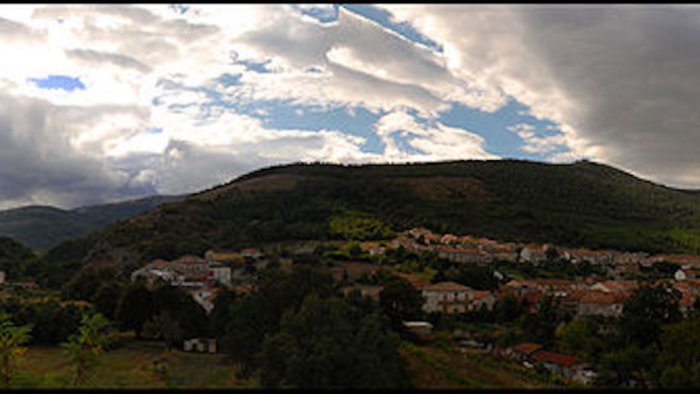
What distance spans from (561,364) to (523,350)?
3745mm

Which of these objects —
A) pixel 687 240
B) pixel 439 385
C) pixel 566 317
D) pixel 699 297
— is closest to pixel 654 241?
pixel 687 240

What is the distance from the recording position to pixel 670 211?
150750 mm

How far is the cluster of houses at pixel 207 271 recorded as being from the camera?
69.1 m

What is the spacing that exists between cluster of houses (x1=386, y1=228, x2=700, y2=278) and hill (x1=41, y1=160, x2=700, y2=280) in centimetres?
648

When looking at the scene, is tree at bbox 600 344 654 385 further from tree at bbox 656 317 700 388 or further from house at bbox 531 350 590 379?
house at bbox 531 350 590 379

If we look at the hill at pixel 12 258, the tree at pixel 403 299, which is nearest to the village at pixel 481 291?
the tree at pixel 403 299

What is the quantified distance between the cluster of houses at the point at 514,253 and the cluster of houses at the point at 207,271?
1889cm

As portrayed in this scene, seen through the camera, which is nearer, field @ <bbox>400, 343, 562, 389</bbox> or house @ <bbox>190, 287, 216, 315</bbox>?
field @ <bbox>400, 343, 562, 389</bbox>

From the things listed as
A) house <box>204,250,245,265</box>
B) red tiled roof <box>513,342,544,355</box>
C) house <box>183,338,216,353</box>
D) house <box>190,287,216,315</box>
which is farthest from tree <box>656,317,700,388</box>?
house <box>204,250,245,265</box>

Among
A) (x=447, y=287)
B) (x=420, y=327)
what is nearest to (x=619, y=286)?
(x=447, y=287)

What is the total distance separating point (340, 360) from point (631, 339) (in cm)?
2761

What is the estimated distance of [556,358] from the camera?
40.5 m

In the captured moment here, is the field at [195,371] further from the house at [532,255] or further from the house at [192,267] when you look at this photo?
the house at [532,255]

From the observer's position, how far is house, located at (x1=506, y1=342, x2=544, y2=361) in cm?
4172
